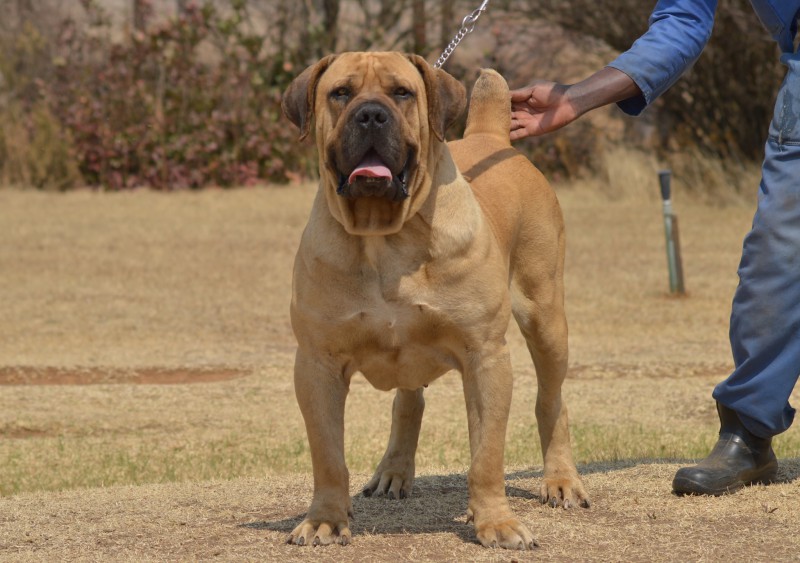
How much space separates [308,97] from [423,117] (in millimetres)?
421

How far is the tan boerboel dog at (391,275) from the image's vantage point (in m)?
4.39

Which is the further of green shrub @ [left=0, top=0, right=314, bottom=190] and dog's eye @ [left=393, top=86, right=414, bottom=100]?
green shrub @ [left=0, top=0, right=314, bottom=190]

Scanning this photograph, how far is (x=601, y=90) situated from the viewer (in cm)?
529

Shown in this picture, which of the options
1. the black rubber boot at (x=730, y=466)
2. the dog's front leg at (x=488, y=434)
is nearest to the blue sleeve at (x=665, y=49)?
the black rubber boot at (x=730, y=466)

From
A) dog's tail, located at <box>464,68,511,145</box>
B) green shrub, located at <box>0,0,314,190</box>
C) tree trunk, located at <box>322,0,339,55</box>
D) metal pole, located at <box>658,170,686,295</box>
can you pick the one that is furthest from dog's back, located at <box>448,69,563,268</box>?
tree trunk, located at <box>322,0,339,55</box>

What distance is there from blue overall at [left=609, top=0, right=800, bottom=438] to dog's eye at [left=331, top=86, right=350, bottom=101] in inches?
52.5

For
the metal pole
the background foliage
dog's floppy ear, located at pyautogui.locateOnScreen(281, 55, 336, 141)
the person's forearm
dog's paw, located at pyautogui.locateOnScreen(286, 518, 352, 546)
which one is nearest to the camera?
dog's paw, located at pyautogui.locateOnScreen(286, 518, 352, 546)

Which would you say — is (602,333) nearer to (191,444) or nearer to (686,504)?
(191,444)

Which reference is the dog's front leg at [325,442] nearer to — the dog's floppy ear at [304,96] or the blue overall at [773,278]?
the dog's floppy ear at [304,96]

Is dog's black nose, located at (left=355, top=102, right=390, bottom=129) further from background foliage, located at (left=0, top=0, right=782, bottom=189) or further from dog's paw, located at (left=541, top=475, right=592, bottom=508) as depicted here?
background foliage, located at (left=0, top=0, right=782, bottom=189)

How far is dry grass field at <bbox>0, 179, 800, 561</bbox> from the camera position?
459 cm

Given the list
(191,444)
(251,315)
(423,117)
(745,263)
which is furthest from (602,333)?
(423,117)

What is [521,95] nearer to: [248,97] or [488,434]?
[488,434]

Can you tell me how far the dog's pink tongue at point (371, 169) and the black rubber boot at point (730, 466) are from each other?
67.9 inches
